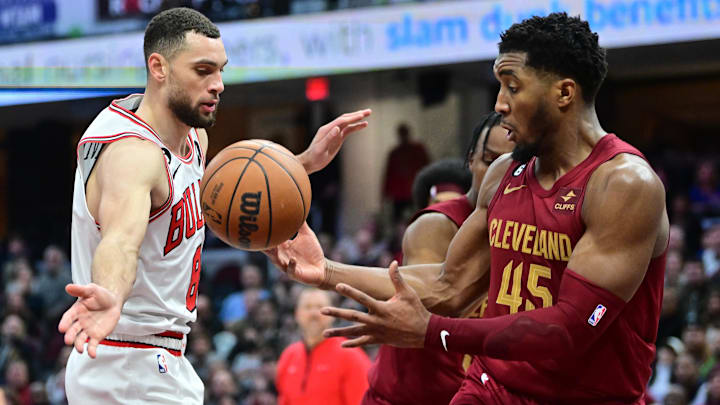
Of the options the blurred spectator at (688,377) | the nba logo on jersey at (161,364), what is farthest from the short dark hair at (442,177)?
the blurred spectator at (688,377)

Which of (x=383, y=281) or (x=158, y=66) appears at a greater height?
(x=158, y=66)

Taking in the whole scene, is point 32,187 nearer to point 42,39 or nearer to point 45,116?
point 45,116

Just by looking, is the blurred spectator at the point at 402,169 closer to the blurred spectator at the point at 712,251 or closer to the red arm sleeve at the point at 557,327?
the blurred spectator at the point at 712,251

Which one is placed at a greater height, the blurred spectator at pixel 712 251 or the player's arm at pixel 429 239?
the player's arm at pixel 429 239

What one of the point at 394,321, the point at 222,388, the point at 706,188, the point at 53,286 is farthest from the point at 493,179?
the point at 53,286

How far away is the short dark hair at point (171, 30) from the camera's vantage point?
3807 millimetres

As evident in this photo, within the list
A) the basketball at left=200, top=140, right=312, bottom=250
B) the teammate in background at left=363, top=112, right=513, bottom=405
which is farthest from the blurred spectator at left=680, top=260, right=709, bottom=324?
the basketball at left=200, top=140, right=312, bottom=250

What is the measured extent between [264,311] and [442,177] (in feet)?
18.9

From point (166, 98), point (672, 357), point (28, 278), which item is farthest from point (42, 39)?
point (166, 98)

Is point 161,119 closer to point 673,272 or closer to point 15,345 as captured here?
point 673,272

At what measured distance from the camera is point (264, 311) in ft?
34.2

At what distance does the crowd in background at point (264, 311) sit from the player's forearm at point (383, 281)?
396 centimetres

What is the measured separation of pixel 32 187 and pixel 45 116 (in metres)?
1.29

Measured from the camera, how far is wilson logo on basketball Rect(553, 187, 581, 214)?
317cm
